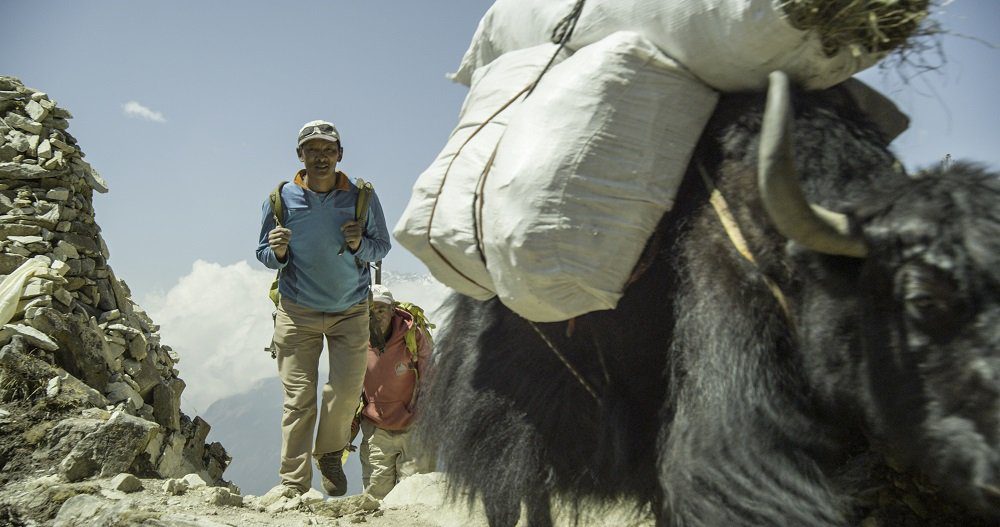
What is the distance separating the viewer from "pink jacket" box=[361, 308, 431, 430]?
5.13m

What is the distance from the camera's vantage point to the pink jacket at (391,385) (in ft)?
16.8

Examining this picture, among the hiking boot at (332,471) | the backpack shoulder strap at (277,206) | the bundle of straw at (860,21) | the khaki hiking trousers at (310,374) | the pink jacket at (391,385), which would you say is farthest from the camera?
the pink jacket at (391,385)

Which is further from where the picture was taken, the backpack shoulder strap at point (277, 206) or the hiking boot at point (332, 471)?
the hiking boot at point (332, 471)

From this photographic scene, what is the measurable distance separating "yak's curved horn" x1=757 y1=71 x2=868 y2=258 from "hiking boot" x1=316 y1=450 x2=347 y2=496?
3.00 m

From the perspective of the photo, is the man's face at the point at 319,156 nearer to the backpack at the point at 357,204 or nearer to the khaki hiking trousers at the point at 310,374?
the backpack at the point at 357,204

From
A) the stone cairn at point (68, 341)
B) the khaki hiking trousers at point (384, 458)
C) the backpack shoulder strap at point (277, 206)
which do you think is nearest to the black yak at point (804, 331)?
the backpack shoulder strap at point (277, 206)

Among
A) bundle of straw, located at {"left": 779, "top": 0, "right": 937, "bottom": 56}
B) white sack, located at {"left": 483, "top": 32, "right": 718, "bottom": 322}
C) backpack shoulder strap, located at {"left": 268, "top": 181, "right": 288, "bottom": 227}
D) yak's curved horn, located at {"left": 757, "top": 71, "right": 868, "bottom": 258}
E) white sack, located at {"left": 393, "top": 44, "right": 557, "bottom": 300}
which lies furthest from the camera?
backpack shoulder strap, located at {"left": 268, "top": 181, "right": 288, "bottom": 227}

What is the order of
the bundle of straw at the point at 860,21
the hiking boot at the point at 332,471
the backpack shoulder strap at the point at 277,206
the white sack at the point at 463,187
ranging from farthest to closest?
the hiking boot at the point at 332,471
the backpack shoulder strap at the point at 277,206
the white sack at the point at 463,187
the bundle of straw at the point at 860,21

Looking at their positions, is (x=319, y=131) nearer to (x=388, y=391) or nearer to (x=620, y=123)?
(x=388, y=391)

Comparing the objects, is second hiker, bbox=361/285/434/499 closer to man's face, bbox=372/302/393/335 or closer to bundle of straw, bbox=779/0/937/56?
man's face, bbox=372/302/393/335

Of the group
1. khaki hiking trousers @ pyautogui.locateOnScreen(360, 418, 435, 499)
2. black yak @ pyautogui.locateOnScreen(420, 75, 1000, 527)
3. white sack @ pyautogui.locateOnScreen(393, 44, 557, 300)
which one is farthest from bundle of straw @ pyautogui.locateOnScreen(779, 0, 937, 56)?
khaki hiking trousers @ pyautogui.locateOnScreen(360, 418, 435, 499)

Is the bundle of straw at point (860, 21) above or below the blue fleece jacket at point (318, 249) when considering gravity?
below

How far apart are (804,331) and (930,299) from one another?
0.27 m

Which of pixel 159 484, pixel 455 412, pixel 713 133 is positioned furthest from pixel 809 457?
pixel 159 484
